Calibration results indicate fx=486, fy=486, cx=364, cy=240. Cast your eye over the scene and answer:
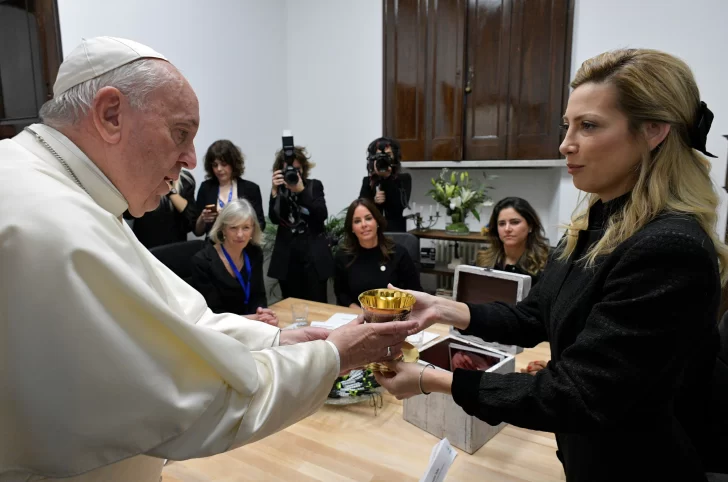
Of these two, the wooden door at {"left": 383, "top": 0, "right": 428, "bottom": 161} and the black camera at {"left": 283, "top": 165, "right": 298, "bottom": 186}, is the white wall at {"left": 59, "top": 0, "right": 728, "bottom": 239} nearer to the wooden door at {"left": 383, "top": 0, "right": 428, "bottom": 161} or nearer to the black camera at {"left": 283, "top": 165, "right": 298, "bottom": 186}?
the wooden door at {"left": 383, "top": 0, "right": 428, "bottom": 161}

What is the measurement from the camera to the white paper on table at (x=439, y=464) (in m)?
1.23

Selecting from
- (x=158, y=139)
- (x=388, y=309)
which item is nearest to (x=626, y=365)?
(x=388, y=309)

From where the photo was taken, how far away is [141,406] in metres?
0.88

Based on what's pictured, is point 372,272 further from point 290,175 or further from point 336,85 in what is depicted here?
point 336,85

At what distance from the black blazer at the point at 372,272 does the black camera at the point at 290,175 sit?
696 mm

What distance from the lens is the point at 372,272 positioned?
3510mm

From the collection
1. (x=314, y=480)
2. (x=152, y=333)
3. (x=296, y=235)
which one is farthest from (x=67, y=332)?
(x=296, y=235)

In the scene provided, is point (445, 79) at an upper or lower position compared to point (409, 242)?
upper

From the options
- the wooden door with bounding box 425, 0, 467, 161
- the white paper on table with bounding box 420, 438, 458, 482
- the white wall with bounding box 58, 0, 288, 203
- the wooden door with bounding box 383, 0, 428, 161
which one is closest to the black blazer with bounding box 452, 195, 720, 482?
the white paper on table with bounding box 420, 438, 458, 482

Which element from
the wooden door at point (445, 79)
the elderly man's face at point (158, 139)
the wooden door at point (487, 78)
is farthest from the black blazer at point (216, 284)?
the wooden door at point (487, 78)

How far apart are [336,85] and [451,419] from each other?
5.21m

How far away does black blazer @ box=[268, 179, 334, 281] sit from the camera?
157 inches

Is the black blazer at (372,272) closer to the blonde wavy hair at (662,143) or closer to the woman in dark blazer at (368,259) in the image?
the woman in dark blazer at (368,259)

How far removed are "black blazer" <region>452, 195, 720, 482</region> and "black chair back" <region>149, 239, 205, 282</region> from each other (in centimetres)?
279
